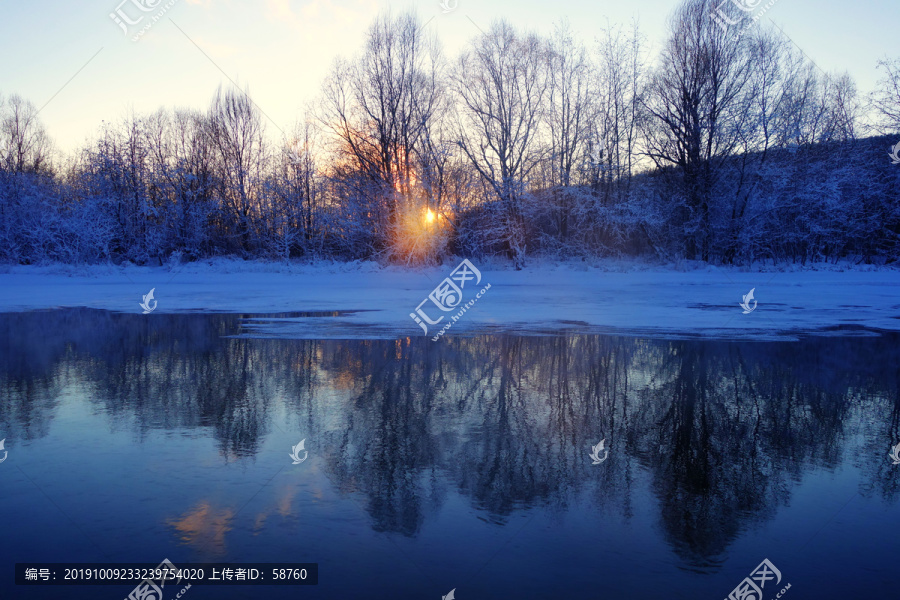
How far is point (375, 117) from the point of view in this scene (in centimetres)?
3669

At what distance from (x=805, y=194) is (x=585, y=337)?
2819 cm

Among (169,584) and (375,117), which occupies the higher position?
(375,117)

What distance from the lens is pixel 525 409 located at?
673 cm

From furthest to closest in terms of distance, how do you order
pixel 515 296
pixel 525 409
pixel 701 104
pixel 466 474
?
pixel 701 104 → pixel 515 296 → pixel 525 409 → pixel 466 474

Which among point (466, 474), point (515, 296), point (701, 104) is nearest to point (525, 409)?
point (466, 474)

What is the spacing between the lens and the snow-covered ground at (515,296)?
44.9 ft

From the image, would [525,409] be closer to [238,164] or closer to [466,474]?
[466,474]

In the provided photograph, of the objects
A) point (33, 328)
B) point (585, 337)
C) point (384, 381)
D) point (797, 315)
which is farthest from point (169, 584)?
point (797, 315)

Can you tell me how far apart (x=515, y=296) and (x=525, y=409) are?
14403mm

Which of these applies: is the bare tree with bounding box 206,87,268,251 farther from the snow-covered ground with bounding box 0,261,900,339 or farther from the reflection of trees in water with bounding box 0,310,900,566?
the reflection of trees in water with bounding box 0,310,900,566

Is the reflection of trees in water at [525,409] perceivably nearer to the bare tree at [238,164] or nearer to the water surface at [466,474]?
the water surface at [466,474]

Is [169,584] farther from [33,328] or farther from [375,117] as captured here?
[375,117]

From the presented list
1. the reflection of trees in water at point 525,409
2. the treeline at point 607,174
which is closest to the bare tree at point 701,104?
the treeline at point 607,174

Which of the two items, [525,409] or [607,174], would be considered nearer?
[525,409]
